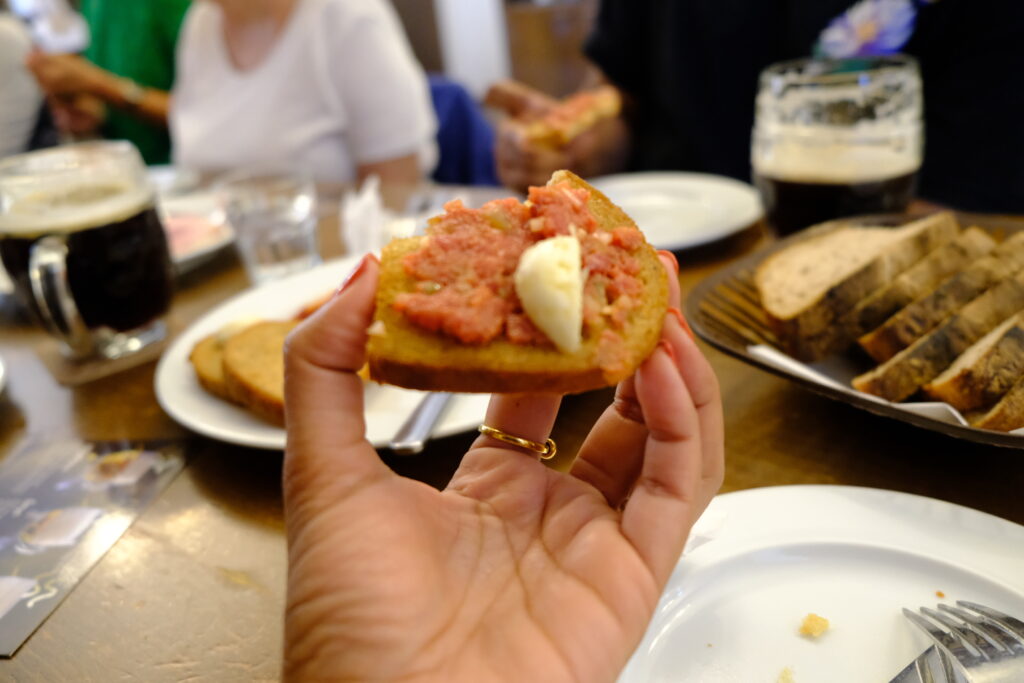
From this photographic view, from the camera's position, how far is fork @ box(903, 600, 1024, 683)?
636 millimetres

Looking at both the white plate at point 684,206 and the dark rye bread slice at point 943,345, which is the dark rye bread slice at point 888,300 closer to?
the dark rye bread slice at point 943,345

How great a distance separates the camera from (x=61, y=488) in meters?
1.15

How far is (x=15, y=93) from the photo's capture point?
5105mm

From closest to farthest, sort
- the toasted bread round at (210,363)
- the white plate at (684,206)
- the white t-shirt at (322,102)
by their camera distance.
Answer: the toasted bread round at (210,363) → the white plate at (684,206) → the white t-shirt at (322,102)

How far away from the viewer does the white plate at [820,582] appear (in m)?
0.70

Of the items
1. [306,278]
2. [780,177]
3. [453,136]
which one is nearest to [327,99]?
[453,136]

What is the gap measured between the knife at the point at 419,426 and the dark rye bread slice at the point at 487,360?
312 mm

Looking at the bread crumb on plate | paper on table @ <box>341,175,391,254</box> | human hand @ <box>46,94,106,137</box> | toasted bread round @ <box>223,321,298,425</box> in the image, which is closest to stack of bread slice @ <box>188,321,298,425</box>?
toasted bread round @ <box>223,321,298,425</box>

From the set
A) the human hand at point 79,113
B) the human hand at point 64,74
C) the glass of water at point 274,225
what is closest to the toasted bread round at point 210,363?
the glass of water at point 274,225

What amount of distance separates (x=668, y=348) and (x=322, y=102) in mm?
2903

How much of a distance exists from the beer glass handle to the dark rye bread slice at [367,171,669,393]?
109cm

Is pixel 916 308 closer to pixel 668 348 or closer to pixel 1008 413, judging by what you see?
pixel 1008 413

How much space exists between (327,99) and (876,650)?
3.08 metres

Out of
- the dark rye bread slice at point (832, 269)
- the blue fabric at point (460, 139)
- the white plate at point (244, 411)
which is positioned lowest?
the blue fabric at point (460, 139)
